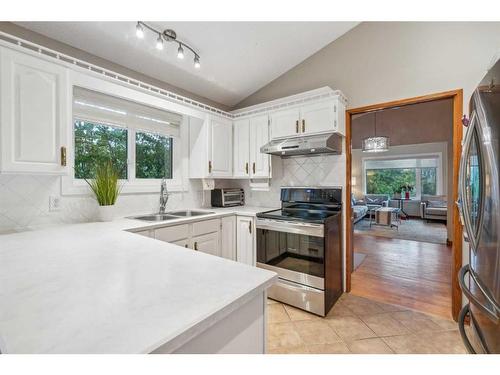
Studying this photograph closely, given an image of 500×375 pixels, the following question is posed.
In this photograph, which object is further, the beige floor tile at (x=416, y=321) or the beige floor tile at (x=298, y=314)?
the beige floor tile at (x=298, y=314)

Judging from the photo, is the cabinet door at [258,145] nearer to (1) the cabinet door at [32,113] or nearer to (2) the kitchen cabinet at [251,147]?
(2) the kitchen cabinet at [251,147]

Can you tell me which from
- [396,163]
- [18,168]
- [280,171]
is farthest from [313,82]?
[396,163]

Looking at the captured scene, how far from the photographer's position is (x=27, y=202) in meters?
1.77

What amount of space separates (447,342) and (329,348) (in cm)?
92

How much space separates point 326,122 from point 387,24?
1.17m

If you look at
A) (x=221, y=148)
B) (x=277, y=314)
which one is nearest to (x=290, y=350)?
(x=277, y=314)

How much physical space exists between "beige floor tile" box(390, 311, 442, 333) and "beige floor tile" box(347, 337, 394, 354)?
15.2 inches

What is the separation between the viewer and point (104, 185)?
6.85 ft

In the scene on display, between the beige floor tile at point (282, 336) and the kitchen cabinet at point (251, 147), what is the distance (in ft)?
5.30

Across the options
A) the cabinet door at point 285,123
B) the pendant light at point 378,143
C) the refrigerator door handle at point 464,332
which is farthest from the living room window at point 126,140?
the pendant light at point 378,143

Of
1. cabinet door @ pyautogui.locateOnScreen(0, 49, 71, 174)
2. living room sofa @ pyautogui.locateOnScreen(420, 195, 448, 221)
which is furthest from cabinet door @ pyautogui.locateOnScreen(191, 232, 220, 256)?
living room sofa @ pyautogui.locateOnScreen(420, 195, 448, 221)

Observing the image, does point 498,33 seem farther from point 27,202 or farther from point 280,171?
point 27,202

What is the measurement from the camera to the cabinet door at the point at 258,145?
288 centimetres

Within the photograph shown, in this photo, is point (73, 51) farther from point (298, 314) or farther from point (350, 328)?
point (350, 328)
